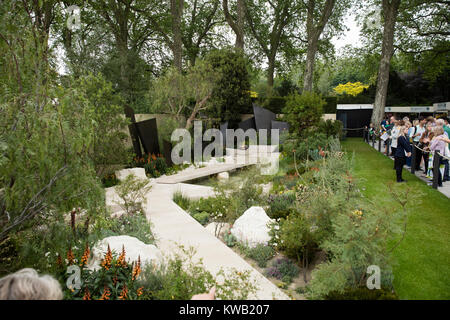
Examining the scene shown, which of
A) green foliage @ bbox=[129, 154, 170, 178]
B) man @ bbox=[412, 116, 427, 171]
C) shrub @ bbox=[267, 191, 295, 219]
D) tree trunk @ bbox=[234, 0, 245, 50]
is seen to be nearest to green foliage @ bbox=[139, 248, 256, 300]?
shrub @ bbox=[267, 191, 295, 219]

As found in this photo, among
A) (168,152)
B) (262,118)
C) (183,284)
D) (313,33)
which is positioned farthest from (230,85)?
(183,284)

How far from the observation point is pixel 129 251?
14.2 feet

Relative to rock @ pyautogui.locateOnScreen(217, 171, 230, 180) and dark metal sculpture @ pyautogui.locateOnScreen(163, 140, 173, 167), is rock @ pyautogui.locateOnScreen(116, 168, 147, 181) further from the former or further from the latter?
rock @ pyautogui.locateOnScreen(217, 171, 230, 180)

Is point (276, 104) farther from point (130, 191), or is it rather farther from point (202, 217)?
point (130, 191)

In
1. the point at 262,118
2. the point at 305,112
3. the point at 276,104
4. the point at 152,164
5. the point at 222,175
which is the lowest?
the point at 222,175

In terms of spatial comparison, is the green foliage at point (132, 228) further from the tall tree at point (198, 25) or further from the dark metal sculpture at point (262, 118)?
the tall tree at point (198, 25)

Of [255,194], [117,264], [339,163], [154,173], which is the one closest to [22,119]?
[117,264]

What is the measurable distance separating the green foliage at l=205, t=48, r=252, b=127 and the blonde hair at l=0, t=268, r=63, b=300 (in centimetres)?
1558

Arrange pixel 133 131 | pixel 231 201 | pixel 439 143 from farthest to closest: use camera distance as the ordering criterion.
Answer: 1. pixel 133 131
2. pixel 439 143
3. pixel 231 201

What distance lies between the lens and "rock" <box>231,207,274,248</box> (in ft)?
18.2

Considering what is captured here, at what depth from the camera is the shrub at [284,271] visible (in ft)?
15.0

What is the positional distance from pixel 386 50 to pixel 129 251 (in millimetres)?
19619

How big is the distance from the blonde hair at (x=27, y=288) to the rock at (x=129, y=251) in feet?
7.47

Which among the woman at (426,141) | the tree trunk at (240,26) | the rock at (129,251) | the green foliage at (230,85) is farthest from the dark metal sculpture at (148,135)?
the tree trunk at (240,26)
